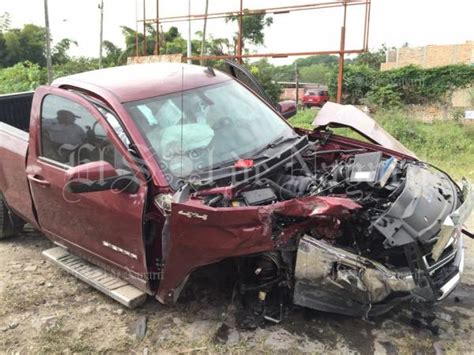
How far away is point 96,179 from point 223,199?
2.62 feet

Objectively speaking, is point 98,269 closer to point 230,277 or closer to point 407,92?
point 230,277

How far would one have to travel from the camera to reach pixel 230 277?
3.74 metres

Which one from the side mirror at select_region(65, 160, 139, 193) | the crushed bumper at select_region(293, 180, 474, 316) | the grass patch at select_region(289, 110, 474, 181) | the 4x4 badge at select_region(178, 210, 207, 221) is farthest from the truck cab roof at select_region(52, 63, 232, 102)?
the grass patch at select_region(289, 110, 474, 181)

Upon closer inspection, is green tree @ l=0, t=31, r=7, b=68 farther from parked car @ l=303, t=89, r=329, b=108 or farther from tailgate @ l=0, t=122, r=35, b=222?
tailgate @ l=0, t=122, r=35, b=222

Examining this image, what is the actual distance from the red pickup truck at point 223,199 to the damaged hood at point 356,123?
0.14ft

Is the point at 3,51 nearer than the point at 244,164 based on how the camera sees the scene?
No

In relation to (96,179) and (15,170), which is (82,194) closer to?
(96,179)

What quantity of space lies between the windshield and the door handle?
0.99 m

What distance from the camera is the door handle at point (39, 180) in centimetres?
383

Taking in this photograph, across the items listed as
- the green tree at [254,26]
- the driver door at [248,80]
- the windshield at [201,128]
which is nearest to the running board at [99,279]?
the windshield at [201,128]

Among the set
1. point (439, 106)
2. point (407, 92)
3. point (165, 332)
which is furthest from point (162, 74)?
point (407, 92)

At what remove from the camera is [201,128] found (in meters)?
3.58

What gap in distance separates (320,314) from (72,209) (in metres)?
2.01

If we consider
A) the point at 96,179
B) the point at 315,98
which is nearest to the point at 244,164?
the point at 96,179
